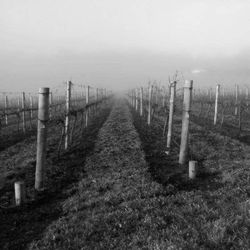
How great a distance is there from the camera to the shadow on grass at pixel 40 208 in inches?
251

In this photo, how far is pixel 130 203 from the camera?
7473 mm

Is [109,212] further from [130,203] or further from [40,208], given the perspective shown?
[40,208]

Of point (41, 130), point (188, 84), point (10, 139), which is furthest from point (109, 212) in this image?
point (10, 139)

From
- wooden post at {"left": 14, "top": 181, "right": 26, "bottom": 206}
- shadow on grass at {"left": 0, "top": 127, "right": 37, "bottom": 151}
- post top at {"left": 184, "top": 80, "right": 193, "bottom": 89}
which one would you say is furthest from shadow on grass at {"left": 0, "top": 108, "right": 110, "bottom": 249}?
shadow on grass at {"left": 0, "top": 127, "right": 37, "bottom": 151}

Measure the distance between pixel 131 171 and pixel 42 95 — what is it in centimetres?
387

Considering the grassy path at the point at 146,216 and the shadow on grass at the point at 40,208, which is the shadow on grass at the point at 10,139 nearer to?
the shadow on grass at the point at 40,208

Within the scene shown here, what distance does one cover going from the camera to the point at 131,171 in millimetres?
10547

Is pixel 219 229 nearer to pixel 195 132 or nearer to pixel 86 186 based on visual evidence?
pixel 86 186

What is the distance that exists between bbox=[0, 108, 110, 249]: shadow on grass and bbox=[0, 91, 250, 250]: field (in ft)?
0.08

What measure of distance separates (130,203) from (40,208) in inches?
92.9

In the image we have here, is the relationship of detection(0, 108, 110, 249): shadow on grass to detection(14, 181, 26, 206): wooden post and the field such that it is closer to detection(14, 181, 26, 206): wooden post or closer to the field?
the field

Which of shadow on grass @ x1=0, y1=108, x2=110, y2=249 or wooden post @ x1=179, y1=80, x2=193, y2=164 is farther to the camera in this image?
wooden post @ x1=179, y1=80, x2=193, y2=164

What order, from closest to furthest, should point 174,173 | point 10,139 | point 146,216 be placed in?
point 146,216
point 174,173
point 10,139

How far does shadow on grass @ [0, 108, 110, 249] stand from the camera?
251 inches
